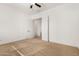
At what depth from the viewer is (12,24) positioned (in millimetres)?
4301

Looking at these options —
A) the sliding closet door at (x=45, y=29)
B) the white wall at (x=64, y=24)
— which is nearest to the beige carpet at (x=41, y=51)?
the white wall at (x=64, y=24)

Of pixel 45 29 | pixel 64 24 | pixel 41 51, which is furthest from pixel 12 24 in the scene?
pixel 64 24

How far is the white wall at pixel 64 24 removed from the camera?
10.4ft

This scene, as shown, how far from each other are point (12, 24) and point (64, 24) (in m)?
3.33

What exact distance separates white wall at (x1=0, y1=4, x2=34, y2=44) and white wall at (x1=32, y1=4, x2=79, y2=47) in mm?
2141

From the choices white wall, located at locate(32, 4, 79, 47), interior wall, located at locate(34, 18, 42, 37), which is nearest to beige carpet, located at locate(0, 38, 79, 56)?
white wall, located at locate(32, 4, 79, 47)

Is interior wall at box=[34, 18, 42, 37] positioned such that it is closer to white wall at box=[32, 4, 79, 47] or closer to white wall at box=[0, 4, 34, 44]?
white wall at box=[0, 4, 34, 44]

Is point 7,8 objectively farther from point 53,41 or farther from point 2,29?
point 53,41

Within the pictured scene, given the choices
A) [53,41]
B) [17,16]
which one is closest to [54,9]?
[53,41]

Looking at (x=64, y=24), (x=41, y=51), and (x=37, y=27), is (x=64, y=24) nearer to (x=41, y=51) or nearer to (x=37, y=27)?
(x=41, y=51)

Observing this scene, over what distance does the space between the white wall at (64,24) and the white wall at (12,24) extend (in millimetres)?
2141

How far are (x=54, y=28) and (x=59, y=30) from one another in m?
0.38

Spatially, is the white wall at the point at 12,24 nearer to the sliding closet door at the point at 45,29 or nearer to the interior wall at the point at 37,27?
the interior wall at the point at 37,27

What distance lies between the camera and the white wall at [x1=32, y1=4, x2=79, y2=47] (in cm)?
318
